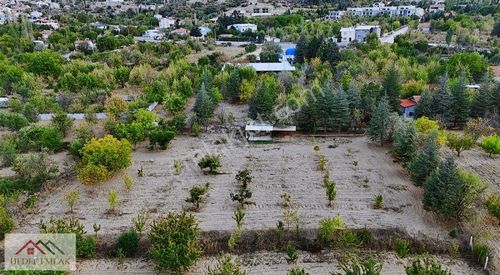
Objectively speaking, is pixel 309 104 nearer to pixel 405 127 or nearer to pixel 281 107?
pixel 281 107

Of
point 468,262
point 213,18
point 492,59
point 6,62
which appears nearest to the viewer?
point 468,262

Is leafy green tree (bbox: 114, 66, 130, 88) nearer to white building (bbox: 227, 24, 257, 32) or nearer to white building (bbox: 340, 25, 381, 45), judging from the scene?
white building (bbox: 340, 25, 381, 45)

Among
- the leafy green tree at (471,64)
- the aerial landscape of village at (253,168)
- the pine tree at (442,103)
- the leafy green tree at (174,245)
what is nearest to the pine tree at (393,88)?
the aerial landscape of village at (253,168)

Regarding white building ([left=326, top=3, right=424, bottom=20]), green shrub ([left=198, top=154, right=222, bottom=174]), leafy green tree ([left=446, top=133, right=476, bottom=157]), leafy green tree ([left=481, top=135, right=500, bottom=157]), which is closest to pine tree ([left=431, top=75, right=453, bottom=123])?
leafy green tree ([left=446, top=133, right=476, bottom=157])

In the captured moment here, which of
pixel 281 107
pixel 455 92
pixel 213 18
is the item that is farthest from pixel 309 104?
pixel 213 18

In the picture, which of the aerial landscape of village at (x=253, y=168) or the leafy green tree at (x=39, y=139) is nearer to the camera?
the aerial landscape of village at (x=253, y=168)

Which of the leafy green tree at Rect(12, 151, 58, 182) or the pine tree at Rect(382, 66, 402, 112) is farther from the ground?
the pine tree at Rect(382, 66, 402, 112)

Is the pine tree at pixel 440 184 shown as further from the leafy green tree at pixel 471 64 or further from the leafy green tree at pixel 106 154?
the leafy green tree at pixel 471 64
